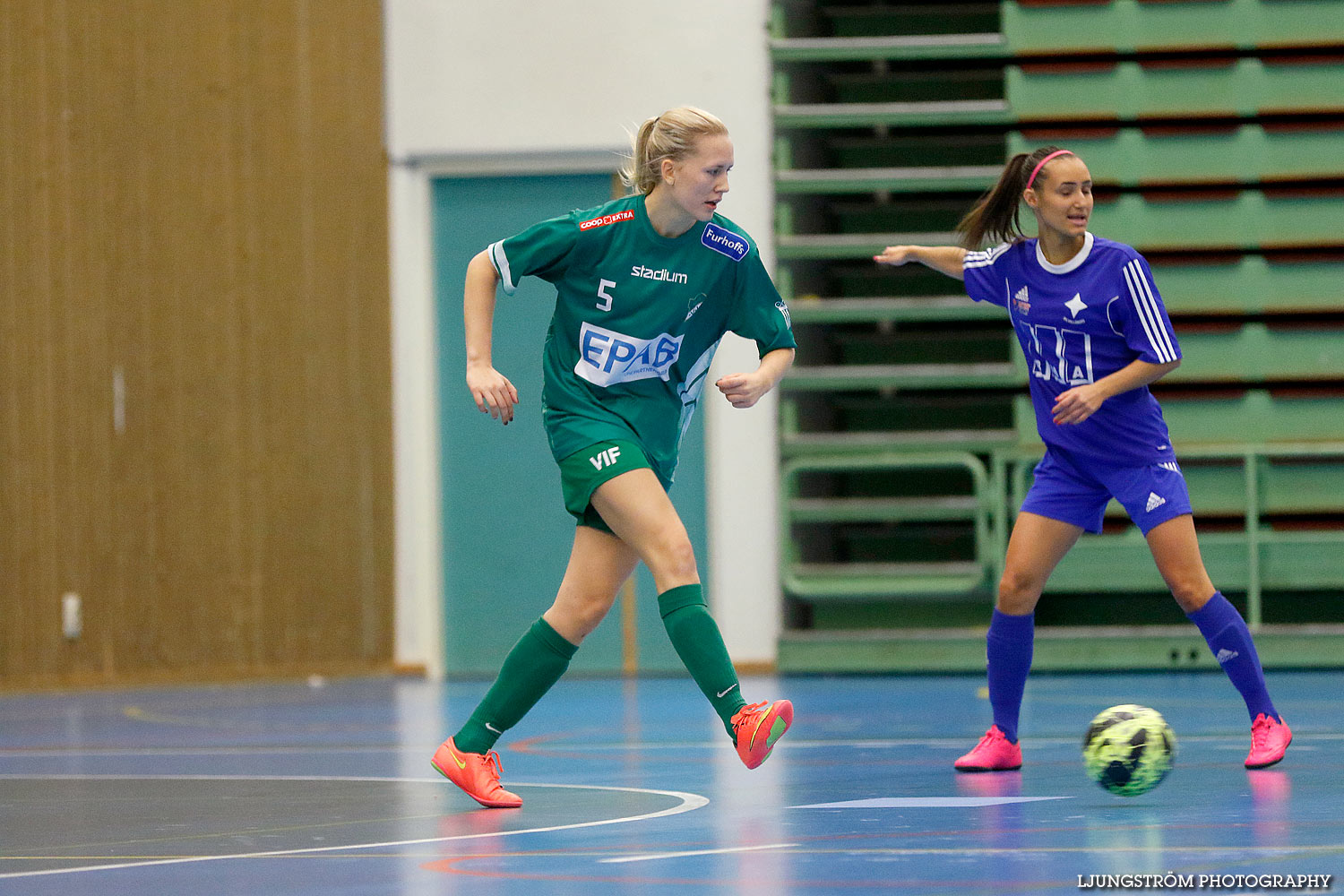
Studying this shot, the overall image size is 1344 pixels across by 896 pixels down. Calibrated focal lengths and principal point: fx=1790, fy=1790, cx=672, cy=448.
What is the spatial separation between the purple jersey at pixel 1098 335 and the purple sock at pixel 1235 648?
1.54ft

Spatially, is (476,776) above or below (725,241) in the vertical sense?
below


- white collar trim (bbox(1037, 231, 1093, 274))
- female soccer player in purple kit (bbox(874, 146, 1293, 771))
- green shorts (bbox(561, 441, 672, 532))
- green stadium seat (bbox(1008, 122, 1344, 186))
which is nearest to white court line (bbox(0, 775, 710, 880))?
green shorts (bbox(561, 441, 672, 532))

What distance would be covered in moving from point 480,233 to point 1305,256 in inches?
191

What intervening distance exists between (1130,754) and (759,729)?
908mm

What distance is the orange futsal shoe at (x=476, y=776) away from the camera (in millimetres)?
4574

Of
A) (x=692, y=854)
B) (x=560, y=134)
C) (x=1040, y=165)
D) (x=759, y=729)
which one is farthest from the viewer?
(x=560, y=134)

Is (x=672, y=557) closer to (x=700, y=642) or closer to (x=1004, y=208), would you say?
(x=700, y=642)

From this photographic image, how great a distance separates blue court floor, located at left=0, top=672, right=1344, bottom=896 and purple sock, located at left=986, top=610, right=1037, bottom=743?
0.65 feet

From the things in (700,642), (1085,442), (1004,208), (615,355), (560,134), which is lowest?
(700,642)

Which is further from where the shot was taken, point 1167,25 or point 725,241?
point 1167,25

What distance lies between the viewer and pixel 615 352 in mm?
4594

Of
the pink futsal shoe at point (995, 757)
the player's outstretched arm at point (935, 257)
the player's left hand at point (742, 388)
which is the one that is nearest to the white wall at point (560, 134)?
the player's outstretched arm at point (935, 257)

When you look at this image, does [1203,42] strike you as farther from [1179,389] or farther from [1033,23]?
[1179,389]

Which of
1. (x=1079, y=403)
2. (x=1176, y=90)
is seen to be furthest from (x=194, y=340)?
(x=1079, y=403)
